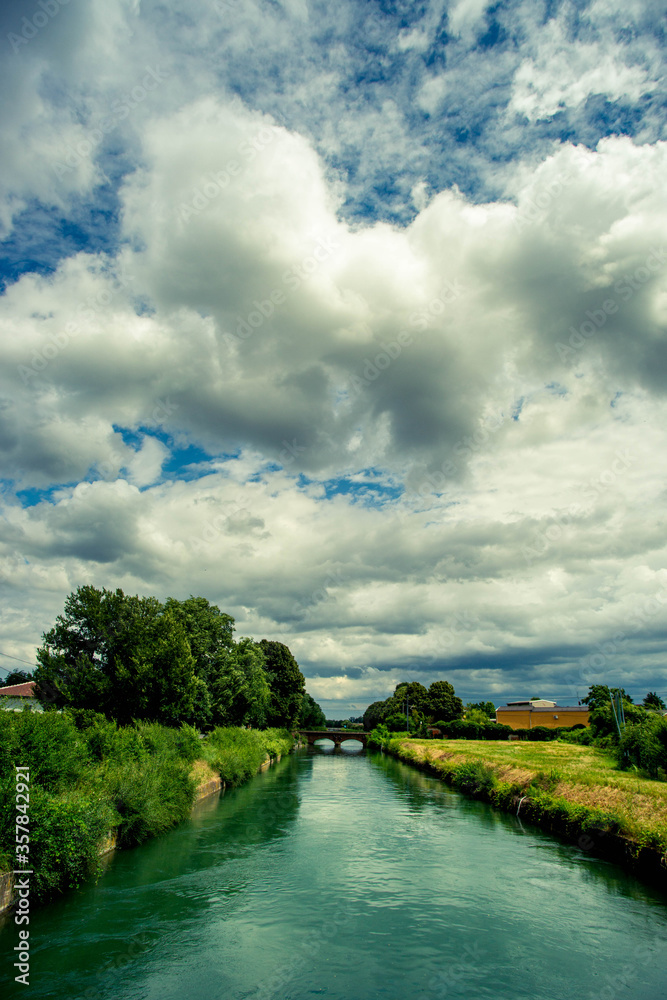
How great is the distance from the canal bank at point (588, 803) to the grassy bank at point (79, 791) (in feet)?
58.2

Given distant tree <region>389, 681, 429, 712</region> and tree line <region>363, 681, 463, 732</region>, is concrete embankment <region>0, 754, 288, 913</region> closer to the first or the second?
tree line <region>363, 681, 463, 732</region>

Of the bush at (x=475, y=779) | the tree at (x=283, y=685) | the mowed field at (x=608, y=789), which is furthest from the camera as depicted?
the tree at (x=283, y=685)

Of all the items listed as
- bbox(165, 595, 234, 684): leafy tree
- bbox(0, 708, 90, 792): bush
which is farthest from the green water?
bbox(165, 595, 234, 684): leafy tree

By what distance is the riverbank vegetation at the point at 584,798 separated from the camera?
20.5 meters

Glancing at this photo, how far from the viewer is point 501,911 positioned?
16.1 metres

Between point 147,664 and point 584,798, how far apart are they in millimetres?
32261

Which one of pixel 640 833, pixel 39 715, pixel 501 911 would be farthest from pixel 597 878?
pixel 39 715

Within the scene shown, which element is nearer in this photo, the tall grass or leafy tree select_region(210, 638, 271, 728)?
the tall grass

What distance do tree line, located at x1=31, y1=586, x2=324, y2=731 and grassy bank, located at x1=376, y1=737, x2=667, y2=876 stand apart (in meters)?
23.9

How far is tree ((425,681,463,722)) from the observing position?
12669 centimetres

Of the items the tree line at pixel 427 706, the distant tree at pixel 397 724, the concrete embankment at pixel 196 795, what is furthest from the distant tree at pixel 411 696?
the concrete embankment at pixel 196 795

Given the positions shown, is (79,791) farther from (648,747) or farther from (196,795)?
(648,747)

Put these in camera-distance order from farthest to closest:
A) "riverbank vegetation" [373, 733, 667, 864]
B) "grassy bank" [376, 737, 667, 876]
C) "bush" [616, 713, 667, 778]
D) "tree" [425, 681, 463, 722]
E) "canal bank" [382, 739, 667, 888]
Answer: "tree" [425, 681, 463, 722] → "bush" [616, 713, 667, 778] → "riverbank vegetation" [373, 733, 667, 864] → "grassy bank" [376, 737, 667, 876] → "canal bank" [382, 739, 667, 888]

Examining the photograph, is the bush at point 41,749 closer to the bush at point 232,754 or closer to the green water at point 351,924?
the green water at point 351,924
